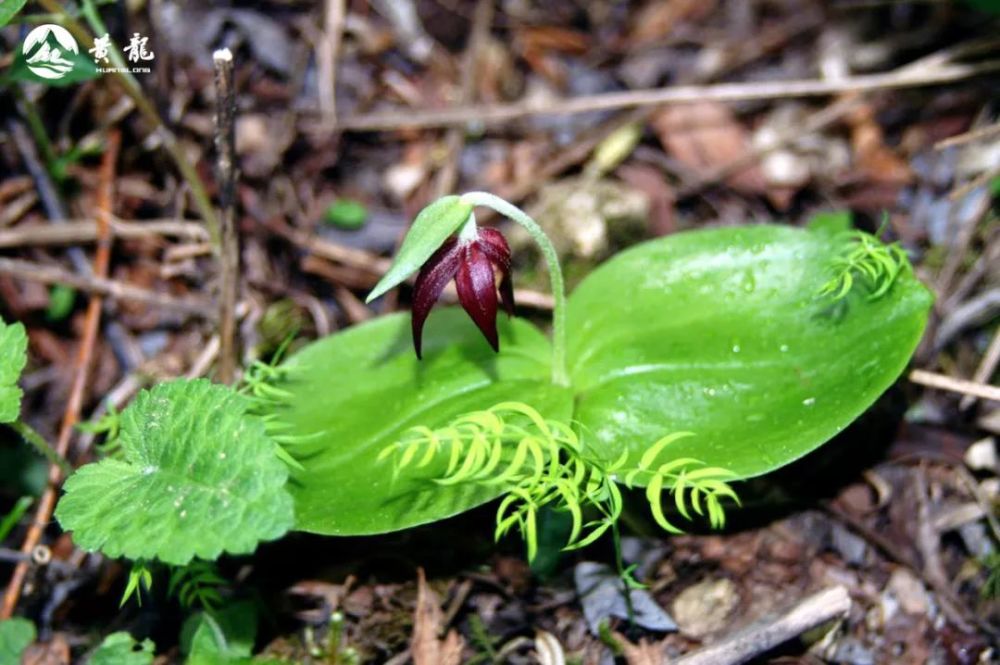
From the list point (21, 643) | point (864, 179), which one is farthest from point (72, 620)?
point (864, 179)

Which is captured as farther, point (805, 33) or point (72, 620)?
point (805, 33)

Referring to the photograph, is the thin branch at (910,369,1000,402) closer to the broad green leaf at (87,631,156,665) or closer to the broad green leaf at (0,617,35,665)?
the broad green leaf at (87,631,156,665)

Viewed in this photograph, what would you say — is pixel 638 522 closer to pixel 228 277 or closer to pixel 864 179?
pixel 228 277

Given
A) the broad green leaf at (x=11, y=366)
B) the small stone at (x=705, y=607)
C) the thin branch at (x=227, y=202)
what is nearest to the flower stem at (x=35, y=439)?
the broad green leaf at (x=11, y=366)

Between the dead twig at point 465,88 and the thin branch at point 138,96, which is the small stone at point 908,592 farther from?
the thin branch at point 138,96

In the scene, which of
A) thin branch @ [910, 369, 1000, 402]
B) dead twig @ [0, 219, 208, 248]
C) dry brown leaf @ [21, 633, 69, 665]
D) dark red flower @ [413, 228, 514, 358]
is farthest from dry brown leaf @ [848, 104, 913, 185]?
dry brown leaf @ [21, 633, 69, 665]
